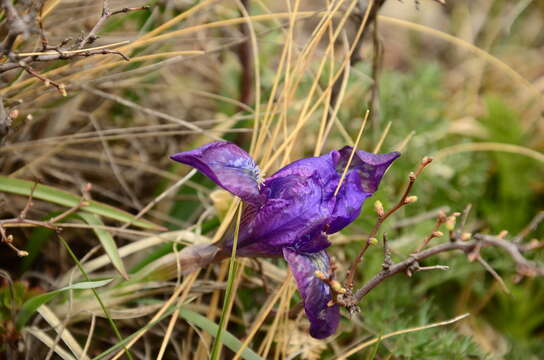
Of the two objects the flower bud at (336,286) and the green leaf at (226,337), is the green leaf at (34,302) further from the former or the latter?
the flower bud at (336,286)

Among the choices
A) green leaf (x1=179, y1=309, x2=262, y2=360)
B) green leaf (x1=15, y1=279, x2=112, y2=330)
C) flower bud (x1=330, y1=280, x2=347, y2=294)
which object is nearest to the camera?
flower bud (x1=330, y1=280, x2=347, y2=294)

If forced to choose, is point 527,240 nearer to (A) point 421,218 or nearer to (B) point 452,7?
(A) point 421,218

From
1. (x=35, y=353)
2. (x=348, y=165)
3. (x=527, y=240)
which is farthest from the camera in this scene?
(x=527, y=240)

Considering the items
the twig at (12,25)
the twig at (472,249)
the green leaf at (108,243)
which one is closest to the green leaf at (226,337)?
the green leaf at (108,243)

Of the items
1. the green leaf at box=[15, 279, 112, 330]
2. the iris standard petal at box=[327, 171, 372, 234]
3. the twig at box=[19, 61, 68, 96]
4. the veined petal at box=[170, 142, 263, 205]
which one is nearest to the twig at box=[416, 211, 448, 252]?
the iris standard petal at box=[327, 171, 372, 234]

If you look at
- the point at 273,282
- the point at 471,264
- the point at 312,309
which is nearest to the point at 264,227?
the point at 312,309

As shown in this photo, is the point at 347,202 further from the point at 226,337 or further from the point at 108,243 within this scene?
the point at 108,243

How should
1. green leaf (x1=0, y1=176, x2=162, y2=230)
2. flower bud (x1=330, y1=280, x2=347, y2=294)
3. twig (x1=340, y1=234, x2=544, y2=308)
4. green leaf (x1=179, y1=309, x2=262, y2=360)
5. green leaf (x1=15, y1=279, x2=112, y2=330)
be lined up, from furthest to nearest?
green leaf (x1=0, y1=176, x2=162, y2=230) < green leaf (x1=179, y1=309, x2=262, y2=360) < green leaf (x1=15, y1=279, x2=112, y2=330) < flower bud (x1=330, y1=280, x2=347, y2=294) < twig (x1=340, y1=234, x2=544, y2=308)

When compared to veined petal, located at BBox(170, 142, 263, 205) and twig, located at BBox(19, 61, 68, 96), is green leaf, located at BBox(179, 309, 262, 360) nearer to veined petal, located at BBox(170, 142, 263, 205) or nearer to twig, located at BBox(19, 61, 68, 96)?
veined petal, located at BBox(170, 142, 263, 205)
